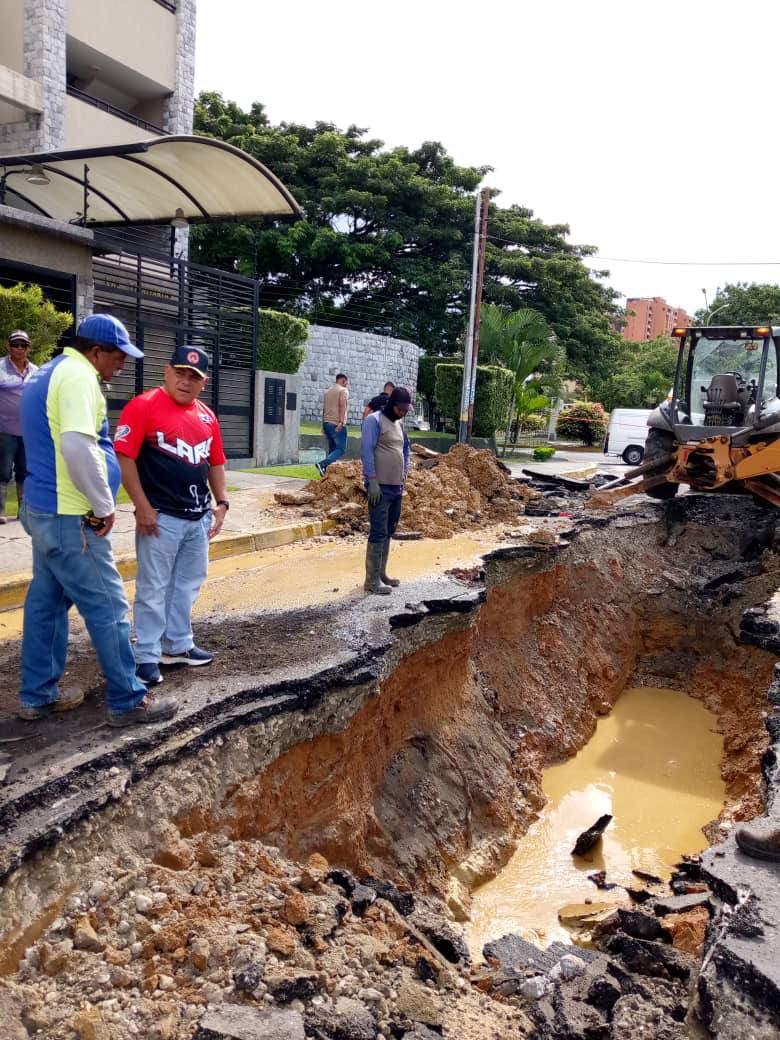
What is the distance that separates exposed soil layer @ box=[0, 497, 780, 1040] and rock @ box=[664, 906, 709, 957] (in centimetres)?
21

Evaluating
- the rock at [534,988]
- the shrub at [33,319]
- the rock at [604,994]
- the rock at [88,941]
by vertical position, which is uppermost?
the shrub at [33,319]

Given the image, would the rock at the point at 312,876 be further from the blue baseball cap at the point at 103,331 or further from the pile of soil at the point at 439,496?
the pile of soil at the point at 439,496

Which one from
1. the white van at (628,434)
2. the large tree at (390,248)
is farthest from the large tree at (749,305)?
the white van at (628,434)

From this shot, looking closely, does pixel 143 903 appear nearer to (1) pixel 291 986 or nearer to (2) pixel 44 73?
(1) pixel 291 986

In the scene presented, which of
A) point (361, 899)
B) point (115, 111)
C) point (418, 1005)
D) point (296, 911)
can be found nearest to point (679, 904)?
point (361, 899)

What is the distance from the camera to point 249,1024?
2428mm

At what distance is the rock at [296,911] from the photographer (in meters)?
2.96

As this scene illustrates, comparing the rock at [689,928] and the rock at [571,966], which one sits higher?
the rock at [689,928]

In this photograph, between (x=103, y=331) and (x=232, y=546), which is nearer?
(x=103, y=331)

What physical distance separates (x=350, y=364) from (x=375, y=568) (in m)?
18.2

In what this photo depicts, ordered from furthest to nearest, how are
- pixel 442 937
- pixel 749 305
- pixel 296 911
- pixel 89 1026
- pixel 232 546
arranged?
pixel 749 305
pixel 232 546
pixel 442 937
pixel 296 911
pixel 89 1026

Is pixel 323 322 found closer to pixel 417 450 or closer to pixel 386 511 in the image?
pixel 417 450

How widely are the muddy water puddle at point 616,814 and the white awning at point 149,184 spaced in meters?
9.34

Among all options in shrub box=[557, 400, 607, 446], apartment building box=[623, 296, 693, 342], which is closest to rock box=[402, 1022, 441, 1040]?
shrub box=[557, 400, 607, 446]
